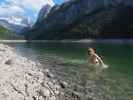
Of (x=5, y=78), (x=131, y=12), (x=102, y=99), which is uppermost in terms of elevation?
(x=131, y=12)

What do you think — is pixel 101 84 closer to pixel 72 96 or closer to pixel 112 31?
pixel 72 96

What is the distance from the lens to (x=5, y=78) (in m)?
16.0

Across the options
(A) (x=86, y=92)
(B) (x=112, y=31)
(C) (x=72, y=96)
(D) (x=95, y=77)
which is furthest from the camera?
(B) (x=112, y=31)

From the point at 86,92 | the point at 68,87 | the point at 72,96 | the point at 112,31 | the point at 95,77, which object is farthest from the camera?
the point at 112,31

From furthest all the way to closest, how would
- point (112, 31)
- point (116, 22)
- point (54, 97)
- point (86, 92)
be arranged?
point (116, 22) → point (112, 31) → point (86, 92) → point (54, 97)

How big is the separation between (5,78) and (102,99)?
5.52m

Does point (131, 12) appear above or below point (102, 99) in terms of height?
above

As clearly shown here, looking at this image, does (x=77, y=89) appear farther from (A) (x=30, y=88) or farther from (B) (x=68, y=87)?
(A) (x=30, y=88)

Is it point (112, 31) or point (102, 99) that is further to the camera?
point (112, 31)

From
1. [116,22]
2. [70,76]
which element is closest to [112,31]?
[116,22]

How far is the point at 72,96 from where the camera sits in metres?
16.2

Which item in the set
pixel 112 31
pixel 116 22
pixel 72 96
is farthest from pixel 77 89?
pixel 116 22

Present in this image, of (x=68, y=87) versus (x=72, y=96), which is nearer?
(x=72, y=96)

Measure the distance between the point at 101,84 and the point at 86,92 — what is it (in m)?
2.65
